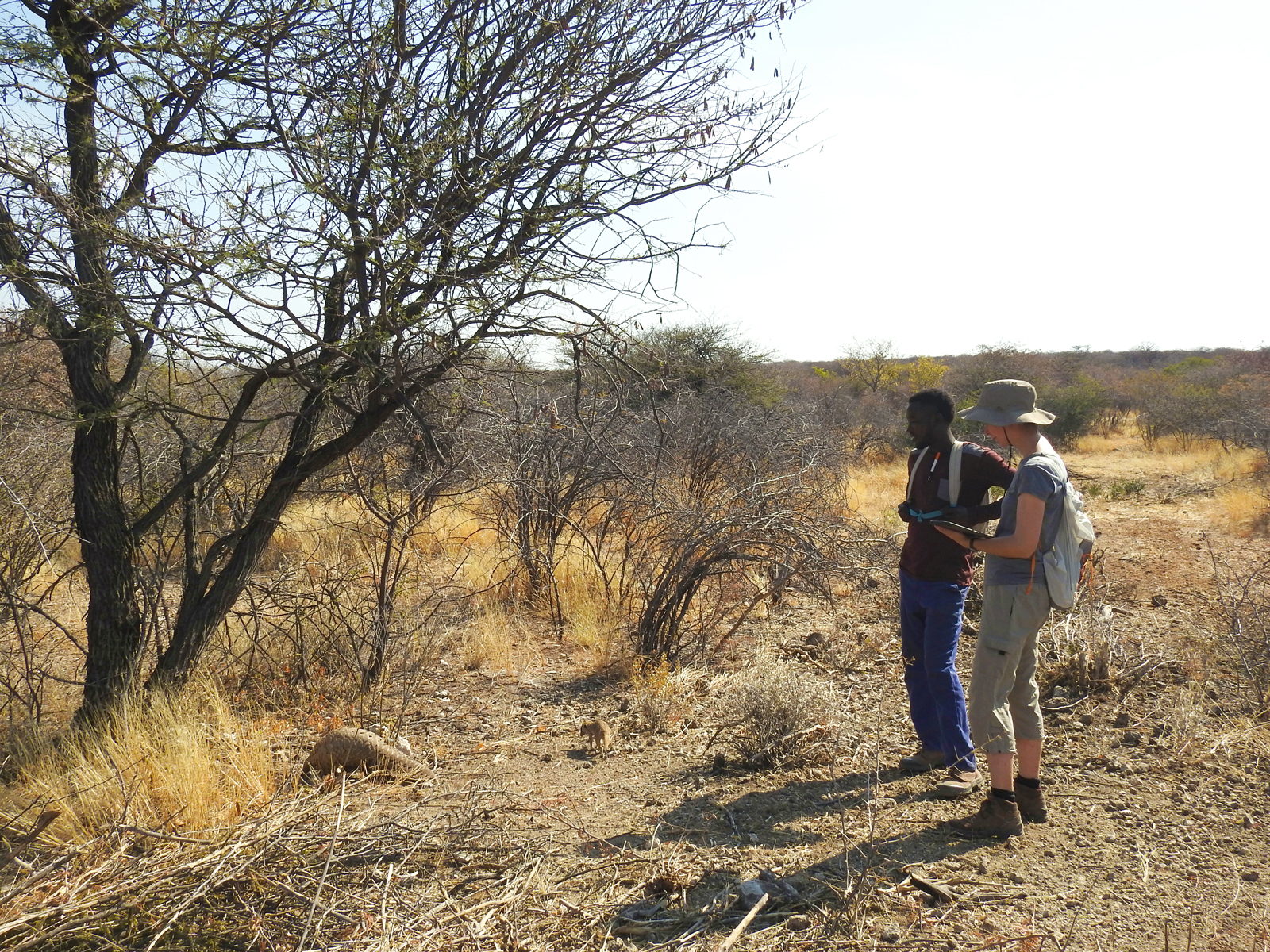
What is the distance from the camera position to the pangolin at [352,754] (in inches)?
167

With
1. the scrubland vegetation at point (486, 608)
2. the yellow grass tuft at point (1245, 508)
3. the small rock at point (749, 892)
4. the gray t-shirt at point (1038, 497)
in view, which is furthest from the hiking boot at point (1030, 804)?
the yellow grass tuft at point (1245, 508)

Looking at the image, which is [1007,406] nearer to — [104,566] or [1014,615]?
[1014,615]

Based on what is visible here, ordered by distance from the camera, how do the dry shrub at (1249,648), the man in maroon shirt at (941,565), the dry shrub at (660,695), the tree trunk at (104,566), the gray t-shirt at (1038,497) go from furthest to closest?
the dry shrub at (660,695)
the dry shrub at (1249,648)
the tree trunk at (104,566)
the man in maroon shirt at (941,565)
the gray t-shirt at (1038,497)

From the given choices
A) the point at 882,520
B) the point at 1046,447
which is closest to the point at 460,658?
the point at 1046,447

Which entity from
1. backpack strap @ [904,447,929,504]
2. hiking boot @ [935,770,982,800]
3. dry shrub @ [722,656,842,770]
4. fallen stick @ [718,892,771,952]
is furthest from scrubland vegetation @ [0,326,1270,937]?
fallen stick @ [718,892,771,952]

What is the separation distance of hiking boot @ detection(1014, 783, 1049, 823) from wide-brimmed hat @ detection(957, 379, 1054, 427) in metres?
1.54

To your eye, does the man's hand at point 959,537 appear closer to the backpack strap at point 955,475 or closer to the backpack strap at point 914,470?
the backpack strap at point 955,475

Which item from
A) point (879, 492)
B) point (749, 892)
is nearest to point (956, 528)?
point (749, 892)

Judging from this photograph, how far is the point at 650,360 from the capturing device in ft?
15.8

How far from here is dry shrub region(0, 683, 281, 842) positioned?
3.62 metres

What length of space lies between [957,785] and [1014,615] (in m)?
0.93

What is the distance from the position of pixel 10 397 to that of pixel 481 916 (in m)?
4.27

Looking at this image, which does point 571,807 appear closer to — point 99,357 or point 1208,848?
point 1208,848

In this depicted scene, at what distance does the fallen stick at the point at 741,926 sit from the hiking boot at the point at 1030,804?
1.39 m
